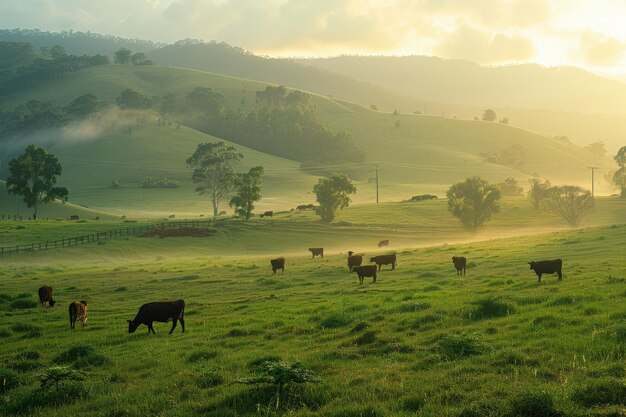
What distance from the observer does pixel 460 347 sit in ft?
45.6

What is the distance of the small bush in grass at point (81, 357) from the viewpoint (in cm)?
1622

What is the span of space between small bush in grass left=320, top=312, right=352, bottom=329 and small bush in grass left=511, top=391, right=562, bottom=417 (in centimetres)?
952

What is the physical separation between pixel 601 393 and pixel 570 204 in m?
88.5

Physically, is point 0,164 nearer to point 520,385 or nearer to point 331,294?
point 331,294

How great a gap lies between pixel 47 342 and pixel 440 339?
44.4 ft

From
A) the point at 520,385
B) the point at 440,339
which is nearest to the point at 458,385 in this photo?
the point at 520,385

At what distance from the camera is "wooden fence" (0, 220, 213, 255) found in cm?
6656

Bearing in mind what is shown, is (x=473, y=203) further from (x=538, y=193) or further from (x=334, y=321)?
(x=334, y=321)

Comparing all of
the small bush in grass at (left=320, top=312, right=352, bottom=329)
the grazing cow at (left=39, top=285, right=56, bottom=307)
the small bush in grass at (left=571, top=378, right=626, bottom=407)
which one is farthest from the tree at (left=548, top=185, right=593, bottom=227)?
the small bush in grass at (left=571, top=378, right=626, bottom=407)

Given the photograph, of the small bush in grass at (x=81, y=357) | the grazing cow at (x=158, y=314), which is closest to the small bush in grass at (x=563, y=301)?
the grazing cow at (x=158, y=314)

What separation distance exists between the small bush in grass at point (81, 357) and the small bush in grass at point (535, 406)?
1138 centimetres

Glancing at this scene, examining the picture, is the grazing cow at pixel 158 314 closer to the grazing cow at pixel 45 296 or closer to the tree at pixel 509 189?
the grazing cow at pixel 45 296

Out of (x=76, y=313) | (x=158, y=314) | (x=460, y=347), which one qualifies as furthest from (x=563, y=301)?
(x=76, y=313)

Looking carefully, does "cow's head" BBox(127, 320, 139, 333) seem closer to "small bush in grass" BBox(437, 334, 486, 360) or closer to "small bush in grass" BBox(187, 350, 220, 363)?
"small bush in grass" BBox(187, 350, 220, 363)
